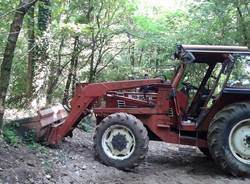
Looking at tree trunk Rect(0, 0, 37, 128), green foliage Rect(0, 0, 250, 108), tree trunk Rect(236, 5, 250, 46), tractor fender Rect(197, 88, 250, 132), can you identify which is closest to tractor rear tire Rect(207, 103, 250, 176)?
tractor fender Rect(197, 88, 250, 132)

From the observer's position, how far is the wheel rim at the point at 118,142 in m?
7.34

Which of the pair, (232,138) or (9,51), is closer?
(9,51)

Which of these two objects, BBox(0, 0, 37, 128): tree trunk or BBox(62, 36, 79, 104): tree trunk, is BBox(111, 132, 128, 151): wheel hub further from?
BBox(62, 36, 79, 104): tree trunk

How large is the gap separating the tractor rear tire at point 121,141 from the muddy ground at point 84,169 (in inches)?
7.4

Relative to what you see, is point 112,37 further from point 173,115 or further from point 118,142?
point 118,142

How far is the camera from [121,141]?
24.2ft

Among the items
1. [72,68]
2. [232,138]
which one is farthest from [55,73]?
[232,138]

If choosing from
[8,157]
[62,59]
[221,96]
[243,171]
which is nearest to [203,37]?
[62,59]

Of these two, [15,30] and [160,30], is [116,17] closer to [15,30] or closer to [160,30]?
[160,30]

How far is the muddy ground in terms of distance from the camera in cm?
575

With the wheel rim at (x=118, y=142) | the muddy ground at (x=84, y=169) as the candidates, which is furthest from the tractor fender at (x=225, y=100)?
the wheel rim at (x=118, y=142)

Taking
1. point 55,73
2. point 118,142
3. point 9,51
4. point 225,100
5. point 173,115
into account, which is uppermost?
point 9,51

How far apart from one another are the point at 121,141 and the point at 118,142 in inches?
2.2

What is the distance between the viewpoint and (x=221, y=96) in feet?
23.9
